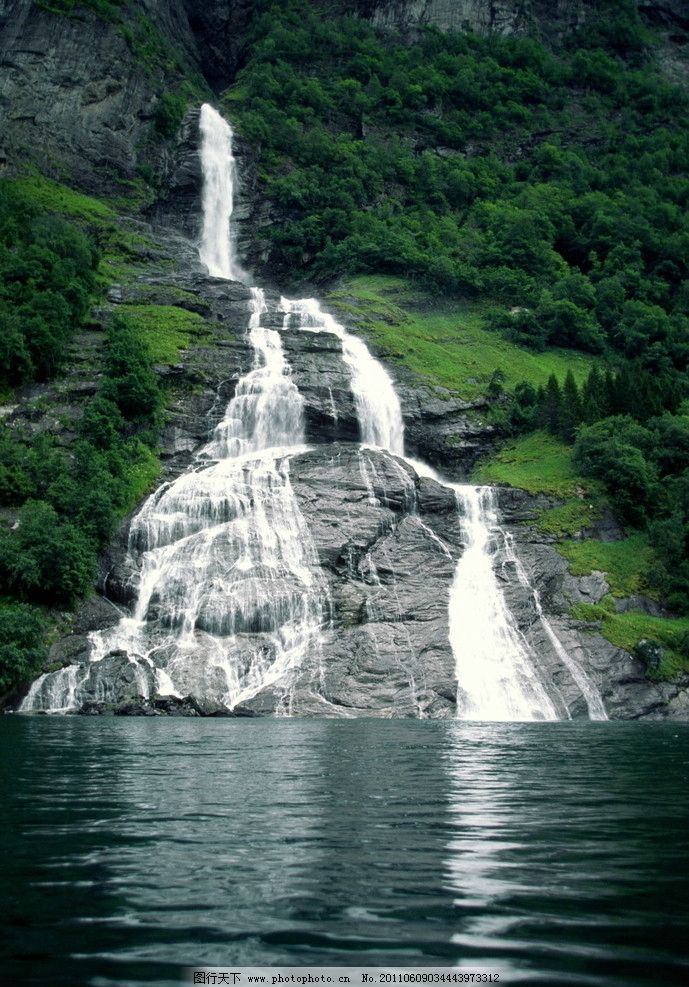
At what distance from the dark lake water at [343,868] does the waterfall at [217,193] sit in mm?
76594

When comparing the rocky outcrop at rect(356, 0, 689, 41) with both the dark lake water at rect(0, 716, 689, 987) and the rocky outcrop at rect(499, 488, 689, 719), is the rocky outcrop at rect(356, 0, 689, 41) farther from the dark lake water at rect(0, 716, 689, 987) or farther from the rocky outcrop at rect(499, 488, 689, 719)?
the dark lake water at rect(0, 716, 689, 987)

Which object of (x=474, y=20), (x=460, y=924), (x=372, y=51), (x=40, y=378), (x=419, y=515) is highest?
(x=474, y=20)

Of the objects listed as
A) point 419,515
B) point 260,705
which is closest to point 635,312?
point 419,515

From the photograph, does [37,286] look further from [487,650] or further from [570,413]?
[487,650]

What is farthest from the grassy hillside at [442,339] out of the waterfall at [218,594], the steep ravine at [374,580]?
the waterfall at [218,594]

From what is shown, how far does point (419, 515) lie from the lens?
4612 cm

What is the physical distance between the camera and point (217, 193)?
9356 cm

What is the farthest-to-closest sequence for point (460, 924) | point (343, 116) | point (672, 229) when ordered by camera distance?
point (343, 116) → point (672, 229) → point (460, 924)

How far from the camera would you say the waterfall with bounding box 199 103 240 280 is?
89.3 meters

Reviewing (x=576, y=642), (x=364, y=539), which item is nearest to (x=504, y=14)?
(x=364, y=539)

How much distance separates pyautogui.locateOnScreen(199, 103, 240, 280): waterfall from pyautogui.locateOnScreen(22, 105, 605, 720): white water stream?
1626 inches

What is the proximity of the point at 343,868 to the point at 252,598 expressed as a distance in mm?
30749

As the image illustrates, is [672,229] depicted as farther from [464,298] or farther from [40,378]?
[40,378]

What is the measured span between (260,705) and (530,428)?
3407 centimetres
